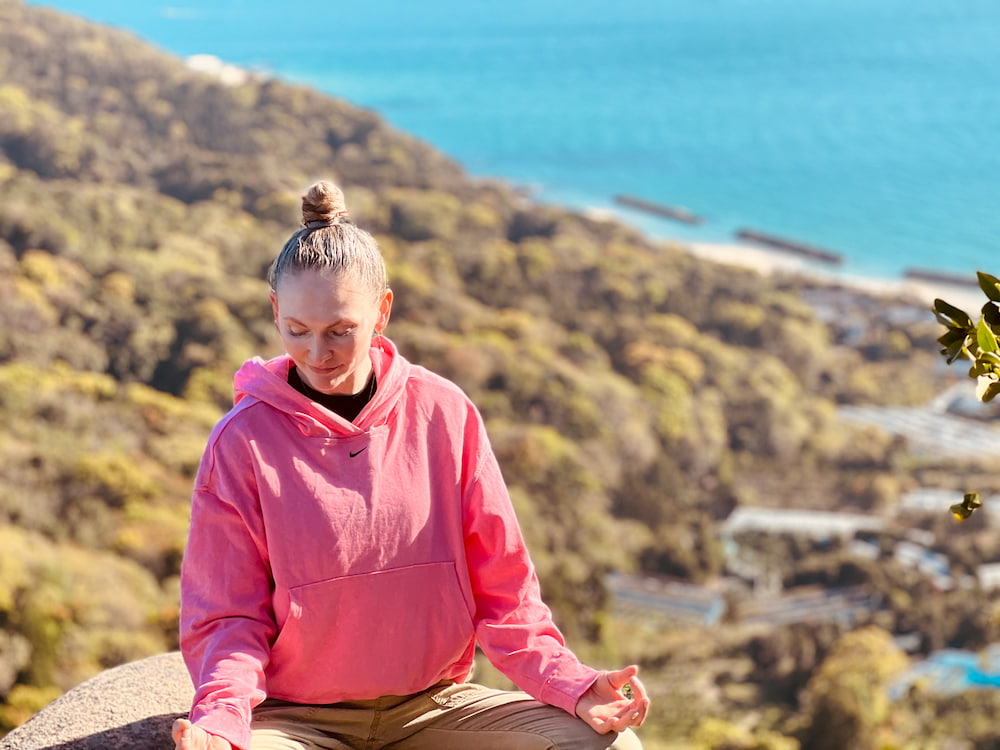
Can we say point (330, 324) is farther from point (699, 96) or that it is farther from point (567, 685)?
point (699, 96)

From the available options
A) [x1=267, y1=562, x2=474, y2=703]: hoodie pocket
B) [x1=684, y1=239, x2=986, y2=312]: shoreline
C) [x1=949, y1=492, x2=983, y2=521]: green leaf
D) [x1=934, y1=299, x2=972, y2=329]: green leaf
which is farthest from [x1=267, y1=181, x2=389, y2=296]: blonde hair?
[x1=684, y1=239, x2=986, y2=312]: shoreline

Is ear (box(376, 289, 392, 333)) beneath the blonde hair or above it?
beneath

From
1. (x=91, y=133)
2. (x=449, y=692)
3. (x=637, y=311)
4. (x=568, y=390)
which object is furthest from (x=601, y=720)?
(x=91, y=133)

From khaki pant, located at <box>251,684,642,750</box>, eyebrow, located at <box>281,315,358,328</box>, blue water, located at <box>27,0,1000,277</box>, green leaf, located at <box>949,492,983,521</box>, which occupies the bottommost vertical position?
khaki pant, located at <box>251,684,642,750</box>

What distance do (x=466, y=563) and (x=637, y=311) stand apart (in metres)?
15.2

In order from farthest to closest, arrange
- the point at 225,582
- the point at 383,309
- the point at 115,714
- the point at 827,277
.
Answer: the point at 827,277 < the point at 115,714 < the point at 383,309 < the point at 225,582

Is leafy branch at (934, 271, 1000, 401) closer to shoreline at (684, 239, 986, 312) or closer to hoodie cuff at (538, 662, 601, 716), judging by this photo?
hoodie cuff at (538, 662, 601, 716)

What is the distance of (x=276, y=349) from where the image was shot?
12.1 metres

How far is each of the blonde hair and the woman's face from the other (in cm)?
2

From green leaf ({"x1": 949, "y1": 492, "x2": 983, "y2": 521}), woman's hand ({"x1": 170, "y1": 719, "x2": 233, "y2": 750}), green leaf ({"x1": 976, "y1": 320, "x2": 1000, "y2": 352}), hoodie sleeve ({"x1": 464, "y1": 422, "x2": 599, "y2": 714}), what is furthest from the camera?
hoodie sleeve ({"x1": 464, "y1": 422, "x2": 599, "y2": 714})

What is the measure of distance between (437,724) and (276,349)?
10.4 m

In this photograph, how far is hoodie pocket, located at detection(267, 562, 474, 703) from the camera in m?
1.91

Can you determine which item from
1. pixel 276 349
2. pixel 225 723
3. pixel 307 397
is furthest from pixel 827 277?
pixel 225 723

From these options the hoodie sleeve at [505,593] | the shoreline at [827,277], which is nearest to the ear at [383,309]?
the hoodie sleeve at [505,593]
